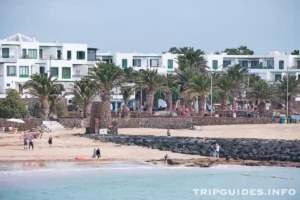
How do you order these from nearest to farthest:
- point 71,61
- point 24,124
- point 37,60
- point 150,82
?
point 24,124, point 150,82, point 37,60, point 71,61

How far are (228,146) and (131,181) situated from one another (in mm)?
18281

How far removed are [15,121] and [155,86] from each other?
79.4 feet

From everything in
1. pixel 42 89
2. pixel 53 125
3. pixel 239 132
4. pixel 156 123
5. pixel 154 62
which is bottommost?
pixel 239 132

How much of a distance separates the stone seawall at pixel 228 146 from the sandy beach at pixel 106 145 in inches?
89.0

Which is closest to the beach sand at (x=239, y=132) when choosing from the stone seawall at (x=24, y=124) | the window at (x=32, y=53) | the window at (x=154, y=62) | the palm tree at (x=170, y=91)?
the stone seawall at (x=24, y=124)

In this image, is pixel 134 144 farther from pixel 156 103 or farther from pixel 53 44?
pixel 156 103

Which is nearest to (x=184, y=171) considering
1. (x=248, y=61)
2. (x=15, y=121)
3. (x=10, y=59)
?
(x=15, y=121)

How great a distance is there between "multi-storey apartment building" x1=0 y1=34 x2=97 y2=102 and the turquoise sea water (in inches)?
1743

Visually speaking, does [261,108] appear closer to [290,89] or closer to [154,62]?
[290,89]

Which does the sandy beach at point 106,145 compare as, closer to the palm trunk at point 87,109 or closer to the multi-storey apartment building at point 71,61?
the palm trunk at point 87,109

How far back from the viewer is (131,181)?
4425 centimetres

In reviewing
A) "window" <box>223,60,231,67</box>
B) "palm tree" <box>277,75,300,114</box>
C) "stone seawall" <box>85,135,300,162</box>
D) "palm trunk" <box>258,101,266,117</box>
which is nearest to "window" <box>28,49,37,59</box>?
"palm trunk" <box>258,101,266,117</box>

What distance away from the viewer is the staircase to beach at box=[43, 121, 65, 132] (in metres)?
71.6

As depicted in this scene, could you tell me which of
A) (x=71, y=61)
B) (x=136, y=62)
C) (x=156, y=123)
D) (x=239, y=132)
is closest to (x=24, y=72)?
(x=71, y=61)
